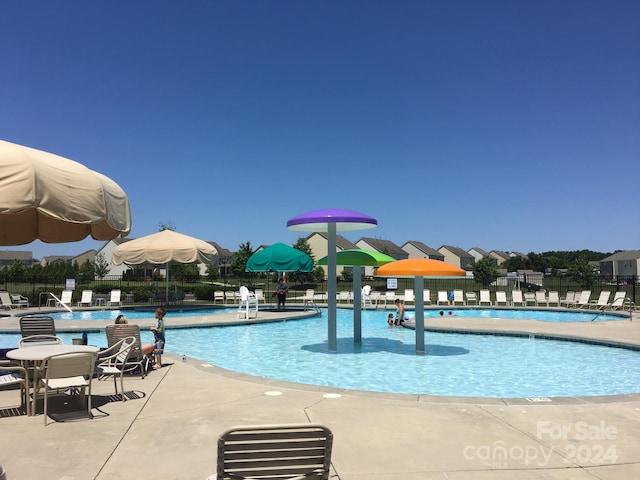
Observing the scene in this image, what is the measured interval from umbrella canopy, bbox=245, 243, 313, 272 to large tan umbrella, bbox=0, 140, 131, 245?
1195 cm

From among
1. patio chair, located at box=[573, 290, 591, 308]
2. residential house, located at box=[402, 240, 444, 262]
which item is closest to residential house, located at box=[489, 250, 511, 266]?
residential house, located at box=[402, 240, 444, 262]

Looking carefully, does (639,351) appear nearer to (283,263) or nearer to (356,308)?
(356,308)

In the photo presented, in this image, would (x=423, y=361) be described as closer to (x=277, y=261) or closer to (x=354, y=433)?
(x=354, y=433)

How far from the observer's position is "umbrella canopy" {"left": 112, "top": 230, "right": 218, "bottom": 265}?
734 inches

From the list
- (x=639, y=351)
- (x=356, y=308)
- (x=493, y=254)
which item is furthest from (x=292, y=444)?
(x=493, y=254)

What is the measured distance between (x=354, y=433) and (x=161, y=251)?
15269mm

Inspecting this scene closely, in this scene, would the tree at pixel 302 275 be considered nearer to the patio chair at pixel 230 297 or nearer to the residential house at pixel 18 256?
the patio chair at pixel 230 297

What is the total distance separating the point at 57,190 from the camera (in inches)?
222

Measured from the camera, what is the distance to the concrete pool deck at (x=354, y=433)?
4027mm

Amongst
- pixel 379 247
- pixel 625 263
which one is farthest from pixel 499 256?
pixel 379 247

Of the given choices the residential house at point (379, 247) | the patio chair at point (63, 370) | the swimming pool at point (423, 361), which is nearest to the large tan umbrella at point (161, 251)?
the swimming pool at point (423, 361)

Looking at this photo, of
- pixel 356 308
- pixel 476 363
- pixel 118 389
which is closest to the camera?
pixel 118 389

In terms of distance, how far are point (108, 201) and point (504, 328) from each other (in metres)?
12.9

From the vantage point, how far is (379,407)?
19.6 ft
